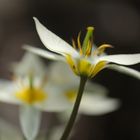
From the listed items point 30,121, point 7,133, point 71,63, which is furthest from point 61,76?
point 71,63

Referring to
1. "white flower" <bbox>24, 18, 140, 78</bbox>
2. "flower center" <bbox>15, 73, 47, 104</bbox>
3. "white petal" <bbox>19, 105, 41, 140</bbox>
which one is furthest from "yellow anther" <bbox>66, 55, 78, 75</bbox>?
"flower center" <bbox>15, 73, 47, 104</bbox>

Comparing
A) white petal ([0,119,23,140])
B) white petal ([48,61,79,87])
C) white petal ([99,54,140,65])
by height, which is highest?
white petal ([99,54,140,65])

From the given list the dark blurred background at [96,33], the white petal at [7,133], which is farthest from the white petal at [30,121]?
the dark blurred background at [96,33]

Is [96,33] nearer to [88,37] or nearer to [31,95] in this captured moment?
[31,95]

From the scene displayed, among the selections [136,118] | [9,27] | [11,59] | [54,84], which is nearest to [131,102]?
[136,118]

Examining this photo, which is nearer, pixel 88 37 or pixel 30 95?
pixel 88 37

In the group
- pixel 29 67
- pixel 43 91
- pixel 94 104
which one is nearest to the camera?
pixel 43 91

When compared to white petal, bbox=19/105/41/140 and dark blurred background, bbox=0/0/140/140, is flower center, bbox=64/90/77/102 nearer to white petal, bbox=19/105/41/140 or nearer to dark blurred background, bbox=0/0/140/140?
white petal, bbox=19/105/41/140

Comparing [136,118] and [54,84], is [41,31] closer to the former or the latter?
[54,84]
